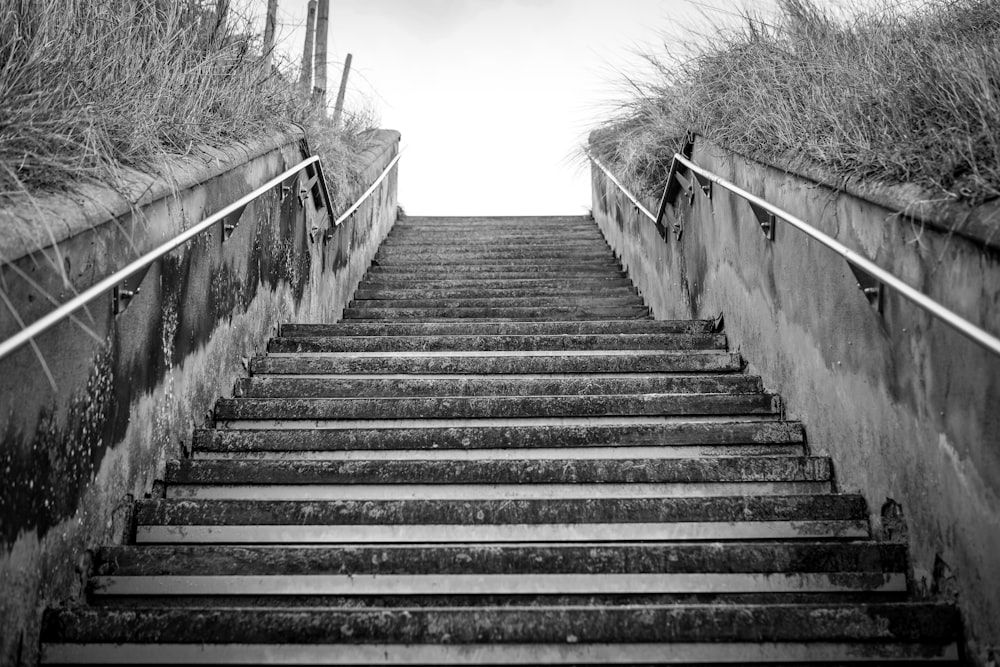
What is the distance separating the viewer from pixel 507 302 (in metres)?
5.43

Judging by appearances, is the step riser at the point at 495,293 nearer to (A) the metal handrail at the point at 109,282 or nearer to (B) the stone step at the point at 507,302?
(B) the stone step at the point at 507,302

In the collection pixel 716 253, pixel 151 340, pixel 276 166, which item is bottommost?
pixel 151 340

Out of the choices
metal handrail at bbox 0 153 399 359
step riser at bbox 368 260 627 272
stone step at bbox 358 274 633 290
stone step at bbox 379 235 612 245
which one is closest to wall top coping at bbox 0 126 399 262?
metal handrail at bbox 0 153 399 359

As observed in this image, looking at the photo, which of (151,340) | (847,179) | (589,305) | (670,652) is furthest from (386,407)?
(589,305)

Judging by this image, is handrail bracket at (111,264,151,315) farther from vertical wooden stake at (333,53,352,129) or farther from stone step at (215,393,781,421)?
vertical wooden stake at (333,53,352,129)

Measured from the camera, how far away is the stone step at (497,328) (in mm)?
4207

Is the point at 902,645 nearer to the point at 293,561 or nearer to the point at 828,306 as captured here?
the point at 828,306

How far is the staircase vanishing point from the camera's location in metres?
1.98

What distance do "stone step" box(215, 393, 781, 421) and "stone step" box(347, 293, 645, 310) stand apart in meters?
2.22

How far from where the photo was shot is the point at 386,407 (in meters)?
3.11

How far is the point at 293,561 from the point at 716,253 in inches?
108

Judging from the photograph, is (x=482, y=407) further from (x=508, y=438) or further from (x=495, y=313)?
(x=495, y=313)

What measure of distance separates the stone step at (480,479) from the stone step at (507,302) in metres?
2.69

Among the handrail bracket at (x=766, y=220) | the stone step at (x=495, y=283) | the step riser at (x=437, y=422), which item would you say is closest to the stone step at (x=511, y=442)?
the step riser at (x=437, y=422)
